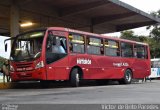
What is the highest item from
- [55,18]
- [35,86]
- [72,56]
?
[55,18]

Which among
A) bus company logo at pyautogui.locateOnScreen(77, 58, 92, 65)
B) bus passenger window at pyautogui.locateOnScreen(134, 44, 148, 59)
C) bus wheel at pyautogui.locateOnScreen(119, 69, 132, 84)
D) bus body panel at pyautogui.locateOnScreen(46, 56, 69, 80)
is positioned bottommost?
bus wheel at pyautogui.locateOnScreen(119, 69, 132, 84)

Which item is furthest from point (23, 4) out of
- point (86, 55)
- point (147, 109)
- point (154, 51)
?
point (154, 51)

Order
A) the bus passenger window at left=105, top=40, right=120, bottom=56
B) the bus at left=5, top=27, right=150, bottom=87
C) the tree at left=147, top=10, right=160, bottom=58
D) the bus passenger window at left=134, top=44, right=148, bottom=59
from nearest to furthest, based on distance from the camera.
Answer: the bus at left=5, top=27, right=150, bottom=87 → the bus passenger window at left=105, top=40, right=120, bottom=56 → the bus passenger window at left=134, top=44, right=148, bottom=59 → the tree at left=147, top=10, right=160, bottom=58

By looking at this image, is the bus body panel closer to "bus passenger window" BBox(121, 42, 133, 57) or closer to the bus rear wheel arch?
the bus rear wheel arch

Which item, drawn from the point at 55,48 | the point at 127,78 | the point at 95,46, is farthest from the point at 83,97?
the point at 127,78

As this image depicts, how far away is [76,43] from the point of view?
65.1 feet

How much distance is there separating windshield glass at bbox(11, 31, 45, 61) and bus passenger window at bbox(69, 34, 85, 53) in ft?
5.95

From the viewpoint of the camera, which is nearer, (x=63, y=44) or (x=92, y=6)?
(x=63, y=44)

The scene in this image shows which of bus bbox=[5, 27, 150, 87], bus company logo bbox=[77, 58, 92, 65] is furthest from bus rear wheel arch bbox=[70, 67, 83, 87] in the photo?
bus company logo bbox=[77, 58, 92, 65]

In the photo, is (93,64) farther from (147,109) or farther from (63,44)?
(147,109)

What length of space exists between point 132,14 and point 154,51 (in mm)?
32220

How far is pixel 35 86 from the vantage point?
21.0 meters

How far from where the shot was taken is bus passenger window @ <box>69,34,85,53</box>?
19.5 m

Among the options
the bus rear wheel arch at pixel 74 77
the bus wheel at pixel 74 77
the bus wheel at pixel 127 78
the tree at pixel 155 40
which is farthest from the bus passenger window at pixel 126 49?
the tree at pixel 155 40
